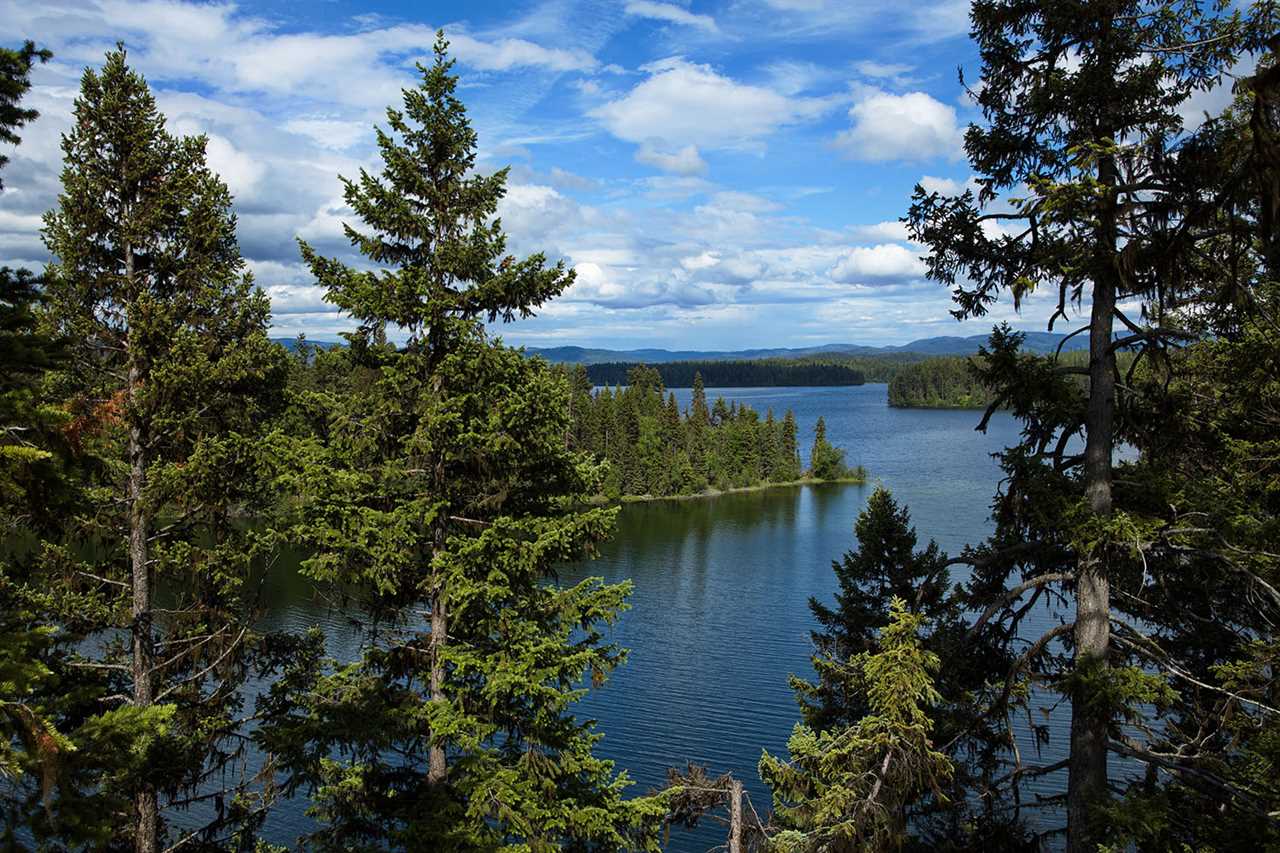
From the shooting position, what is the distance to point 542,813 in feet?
32.2

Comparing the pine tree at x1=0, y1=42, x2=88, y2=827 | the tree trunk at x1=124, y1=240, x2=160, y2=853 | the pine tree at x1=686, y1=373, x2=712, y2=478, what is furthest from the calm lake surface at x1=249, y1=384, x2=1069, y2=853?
the pine tree at x1=0, y1=42, x2=88, y2=827

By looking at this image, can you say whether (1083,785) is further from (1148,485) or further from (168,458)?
(168,458)

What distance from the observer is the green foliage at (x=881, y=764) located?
286 inches

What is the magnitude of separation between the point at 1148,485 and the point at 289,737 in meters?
9.46

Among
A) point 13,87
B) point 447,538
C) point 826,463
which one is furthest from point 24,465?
point 826,463

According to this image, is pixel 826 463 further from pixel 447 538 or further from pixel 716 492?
pixel 447 538

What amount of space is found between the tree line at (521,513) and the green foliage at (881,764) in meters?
0.05

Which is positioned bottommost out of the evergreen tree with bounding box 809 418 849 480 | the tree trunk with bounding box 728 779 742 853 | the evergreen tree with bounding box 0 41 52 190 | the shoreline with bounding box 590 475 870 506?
the shoreline with bounding box 590 475 870 506

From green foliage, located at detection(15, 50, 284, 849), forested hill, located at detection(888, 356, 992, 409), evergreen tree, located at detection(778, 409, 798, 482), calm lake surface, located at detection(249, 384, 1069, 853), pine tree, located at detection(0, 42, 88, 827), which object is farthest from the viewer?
forested hill, located at detection(888, 356, 992, 409)

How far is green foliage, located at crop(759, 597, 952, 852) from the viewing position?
7254 millimetres

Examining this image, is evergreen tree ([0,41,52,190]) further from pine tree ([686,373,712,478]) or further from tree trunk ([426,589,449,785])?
pine tree ([686,373,712,478])

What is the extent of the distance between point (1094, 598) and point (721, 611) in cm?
3476

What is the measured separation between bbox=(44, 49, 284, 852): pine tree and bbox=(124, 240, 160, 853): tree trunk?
23mm

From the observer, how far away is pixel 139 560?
36.2 feet
